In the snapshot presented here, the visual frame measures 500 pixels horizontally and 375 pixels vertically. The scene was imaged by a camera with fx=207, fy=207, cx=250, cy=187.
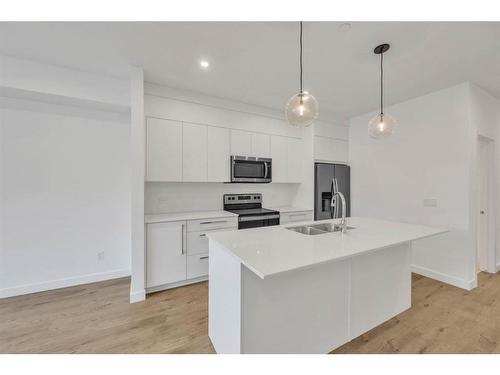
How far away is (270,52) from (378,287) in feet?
8.12

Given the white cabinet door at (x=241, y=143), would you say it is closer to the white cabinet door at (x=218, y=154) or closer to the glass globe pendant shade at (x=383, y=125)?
the white cabinet door at (x=218, y=154)

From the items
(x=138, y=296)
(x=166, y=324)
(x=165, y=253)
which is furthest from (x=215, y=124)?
(x=166, y=324)

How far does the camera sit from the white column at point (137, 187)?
93.2 inches

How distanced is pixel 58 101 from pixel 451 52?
440 centimetres

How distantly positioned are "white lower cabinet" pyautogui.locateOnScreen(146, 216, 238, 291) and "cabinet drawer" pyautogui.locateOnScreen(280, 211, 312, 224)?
1150mm

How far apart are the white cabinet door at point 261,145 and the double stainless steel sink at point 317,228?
5.66 feet

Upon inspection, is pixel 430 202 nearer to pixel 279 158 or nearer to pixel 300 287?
pixel 279 158

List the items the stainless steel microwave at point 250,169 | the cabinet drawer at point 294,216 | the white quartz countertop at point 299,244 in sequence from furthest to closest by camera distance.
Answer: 1. the cabinet drawer at point 294,216
2. the stainless steel microwave at point 250,169
3. the white quartz countertop at point 299,244

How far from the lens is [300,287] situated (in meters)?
1.43

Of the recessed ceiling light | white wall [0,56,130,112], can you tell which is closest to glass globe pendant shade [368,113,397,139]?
the recessed ceiling light

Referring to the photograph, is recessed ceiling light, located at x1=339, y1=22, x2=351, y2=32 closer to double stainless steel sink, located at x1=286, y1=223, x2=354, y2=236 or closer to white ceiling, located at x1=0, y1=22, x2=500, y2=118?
white ceiling, located at x1=0, y1=22, x2=500, y2=118

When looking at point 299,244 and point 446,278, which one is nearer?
point 299,244

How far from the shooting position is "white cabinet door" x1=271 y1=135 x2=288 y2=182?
3.73m

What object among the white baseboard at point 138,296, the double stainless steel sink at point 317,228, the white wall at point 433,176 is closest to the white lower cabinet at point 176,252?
the white baseboard at point 138,296
